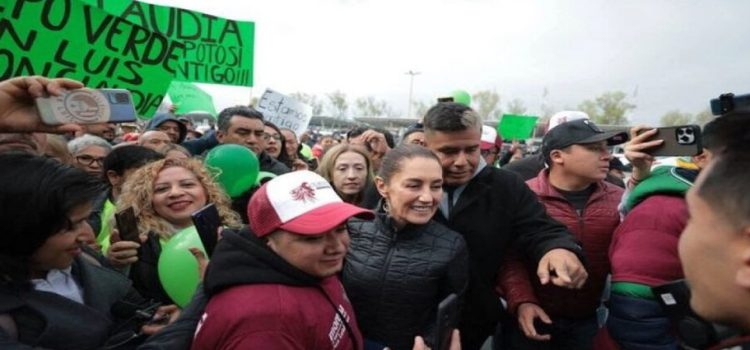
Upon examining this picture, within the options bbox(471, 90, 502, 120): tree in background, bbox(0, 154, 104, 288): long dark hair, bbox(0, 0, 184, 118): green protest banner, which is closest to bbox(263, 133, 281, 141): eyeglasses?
bbox(0, 0, 184, 118): green protest banner

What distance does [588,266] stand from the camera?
2625mm

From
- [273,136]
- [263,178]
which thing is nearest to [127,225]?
[263,178]

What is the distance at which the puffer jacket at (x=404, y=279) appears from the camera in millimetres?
2195

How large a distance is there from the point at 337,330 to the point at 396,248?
27.8 inches

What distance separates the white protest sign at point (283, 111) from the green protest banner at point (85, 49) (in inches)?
110

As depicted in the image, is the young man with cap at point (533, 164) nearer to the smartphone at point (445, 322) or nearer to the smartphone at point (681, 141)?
the smartphone at point (681, 141)

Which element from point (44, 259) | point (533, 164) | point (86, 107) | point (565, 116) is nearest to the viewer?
point (44, 259)

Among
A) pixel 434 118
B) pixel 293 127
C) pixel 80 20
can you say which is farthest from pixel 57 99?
pixel 293 127

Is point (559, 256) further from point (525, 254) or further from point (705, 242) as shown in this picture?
point (705, 242)

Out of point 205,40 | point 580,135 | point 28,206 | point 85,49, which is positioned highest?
point 205,40

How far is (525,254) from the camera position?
261 cm

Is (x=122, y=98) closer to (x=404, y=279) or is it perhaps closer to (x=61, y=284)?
(x=61, y=284)

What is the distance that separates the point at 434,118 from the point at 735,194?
161 cm

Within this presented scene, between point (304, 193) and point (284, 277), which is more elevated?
point (304, 193)
